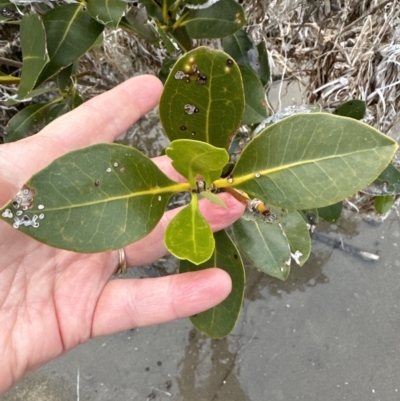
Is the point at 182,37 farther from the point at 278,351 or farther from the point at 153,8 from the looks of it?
the point at 278,351

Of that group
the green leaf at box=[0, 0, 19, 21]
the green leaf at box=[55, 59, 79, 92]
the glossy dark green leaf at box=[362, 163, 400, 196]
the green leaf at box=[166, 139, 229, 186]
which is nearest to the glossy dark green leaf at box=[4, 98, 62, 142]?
the green leaf at box=[55, 59, 79, 92]

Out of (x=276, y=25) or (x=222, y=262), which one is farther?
(x=276, y=25)

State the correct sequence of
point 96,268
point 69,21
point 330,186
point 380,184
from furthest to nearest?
point 380,184
point 96,268
point 69,21
point 330,186

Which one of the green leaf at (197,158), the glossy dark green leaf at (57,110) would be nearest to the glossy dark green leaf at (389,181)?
the green leaf at (197,158)

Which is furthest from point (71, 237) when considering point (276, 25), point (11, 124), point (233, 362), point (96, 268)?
point (233, 362)

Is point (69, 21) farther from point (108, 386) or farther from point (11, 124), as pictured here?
point (108, 386)

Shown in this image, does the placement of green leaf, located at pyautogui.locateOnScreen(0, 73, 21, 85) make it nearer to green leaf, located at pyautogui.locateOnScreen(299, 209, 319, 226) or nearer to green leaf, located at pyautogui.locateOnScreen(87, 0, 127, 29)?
green leaf, located at pyautogui.locateOnScreen(87, 0, 127, 29)
